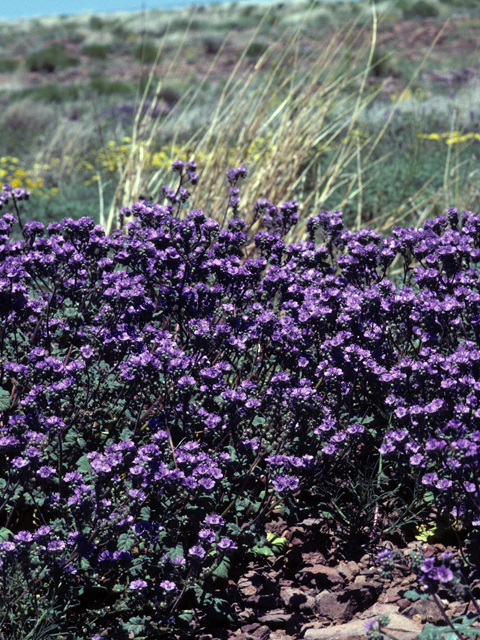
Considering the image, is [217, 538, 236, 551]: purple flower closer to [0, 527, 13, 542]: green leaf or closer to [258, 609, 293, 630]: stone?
[258, 609, 293, 630]: stone

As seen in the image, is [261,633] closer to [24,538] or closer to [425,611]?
[425,611]

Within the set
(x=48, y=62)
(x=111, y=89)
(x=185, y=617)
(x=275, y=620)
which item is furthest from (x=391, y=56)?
(x=185, y=617)

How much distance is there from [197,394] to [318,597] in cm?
109

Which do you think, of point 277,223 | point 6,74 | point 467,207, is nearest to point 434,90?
point 467,207

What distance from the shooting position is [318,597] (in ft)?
9.16

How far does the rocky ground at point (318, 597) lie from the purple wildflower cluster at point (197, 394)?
9.4 inches

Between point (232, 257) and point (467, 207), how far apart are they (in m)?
4.27

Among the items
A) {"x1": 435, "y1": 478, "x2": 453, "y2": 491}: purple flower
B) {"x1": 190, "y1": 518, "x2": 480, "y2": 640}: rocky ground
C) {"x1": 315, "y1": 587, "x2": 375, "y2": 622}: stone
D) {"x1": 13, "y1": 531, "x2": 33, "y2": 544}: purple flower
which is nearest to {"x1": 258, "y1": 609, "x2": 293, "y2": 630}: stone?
{"x1": 190, "y1": 518, "x2": 480, "y2": 640}: rocky ground

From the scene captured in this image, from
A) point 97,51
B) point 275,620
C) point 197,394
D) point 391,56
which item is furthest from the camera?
point 97,51

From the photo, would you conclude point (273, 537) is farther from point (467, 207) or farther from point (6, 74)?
Result: point (6, 74)

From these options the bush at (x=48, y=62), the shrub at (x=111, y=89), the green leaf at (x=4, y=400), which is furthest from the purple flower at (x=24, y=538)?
the bush at (x=48, y=62)

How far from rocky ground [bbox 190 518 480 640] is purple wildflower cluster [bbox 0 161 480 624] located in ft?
0.78

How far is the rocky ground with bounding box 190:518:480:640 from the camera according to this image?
2.61 metres

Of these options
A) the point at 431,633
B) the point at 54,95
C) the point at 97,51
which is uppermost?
the point at 97,51
